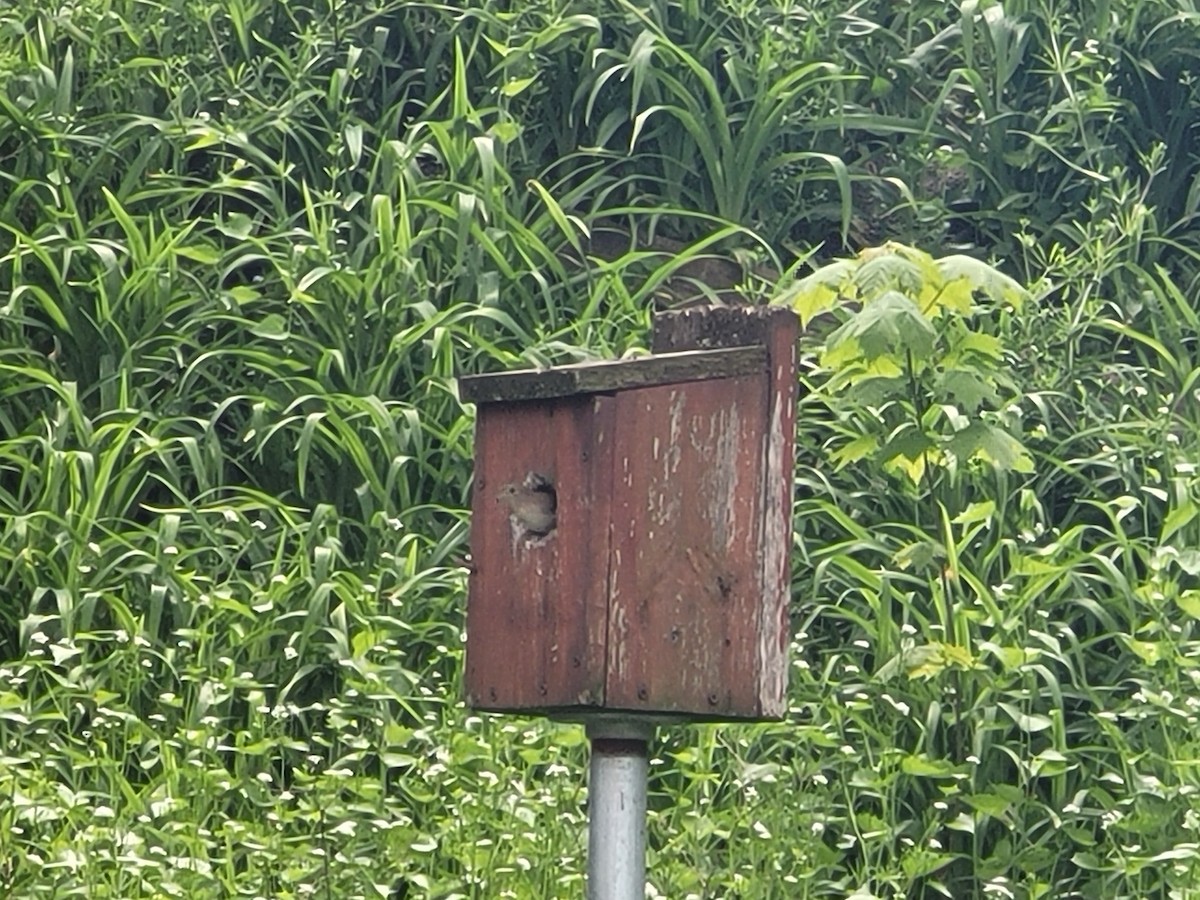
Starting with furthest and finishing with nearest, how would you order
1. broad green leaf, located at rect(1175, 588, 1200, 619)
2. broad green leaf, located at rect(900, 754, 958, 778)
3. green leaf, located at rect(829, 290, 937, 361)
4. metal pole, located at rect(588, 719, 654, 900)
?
broad green leaf, located at rect(1175, 588, 1200, 619) → broad green leaf, located at rect(900, 754, 958, 778) → green leaf, located at rect(829, 290, 937, 361) → metal pole, located at rect(588, 719, 654, 900)

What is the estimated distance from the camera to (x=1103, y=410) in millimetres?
4574

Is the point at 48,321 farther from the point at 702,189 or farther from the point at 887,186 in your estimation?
the point at 887,186

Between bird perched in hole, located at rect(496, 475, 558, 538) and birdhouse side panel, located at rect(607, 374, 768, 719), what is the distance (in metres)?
0.11

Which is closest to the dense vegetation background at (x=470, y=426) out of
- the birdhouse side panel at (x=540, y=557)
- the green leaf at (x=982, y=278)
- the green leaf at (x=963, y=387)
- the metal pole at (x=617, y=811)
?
the green leaf at (x=963, y=387)

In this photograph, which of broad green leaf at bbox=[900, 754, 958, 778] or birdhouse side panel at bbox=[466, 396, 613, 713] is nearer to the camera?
birdhouse side panel at bbox=[466, 396, 613, 713]

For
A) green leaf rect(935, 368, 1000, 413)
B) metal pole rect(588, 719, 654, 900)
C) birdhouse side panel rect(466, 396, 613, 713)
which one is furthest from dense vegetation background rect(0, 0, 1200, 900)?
metal pole rect(588, 719, 654, 900)

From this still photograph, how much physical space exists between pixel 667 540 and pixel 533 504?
0.17 metres

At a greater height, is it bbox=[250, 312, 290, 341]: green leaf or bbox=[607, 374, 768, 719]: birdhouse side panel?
bbox=[250, 312, 290, 341]: green leaf

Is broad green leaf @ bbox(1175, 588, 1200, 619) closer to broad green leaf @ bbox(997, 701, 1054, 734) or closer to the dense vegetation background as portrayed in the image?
the dense vegetation background

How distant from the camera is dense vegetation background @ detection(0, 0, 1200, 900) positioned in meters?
3.61

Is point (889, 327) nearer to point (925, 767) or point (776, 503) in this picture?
point (925, 767)

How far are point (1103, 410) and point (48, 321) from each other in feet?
→ 7.94

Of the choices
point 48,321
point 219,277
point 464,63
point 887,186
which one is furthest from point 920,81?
point 48,321

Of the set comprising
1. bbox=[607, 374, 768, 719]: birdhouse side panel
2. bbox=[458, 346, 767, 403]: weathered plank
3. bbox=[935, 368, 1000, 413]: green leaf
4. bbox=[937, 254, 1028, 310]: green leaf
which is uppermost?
bbox=[937, 254, 1028, 310]: green leaf
